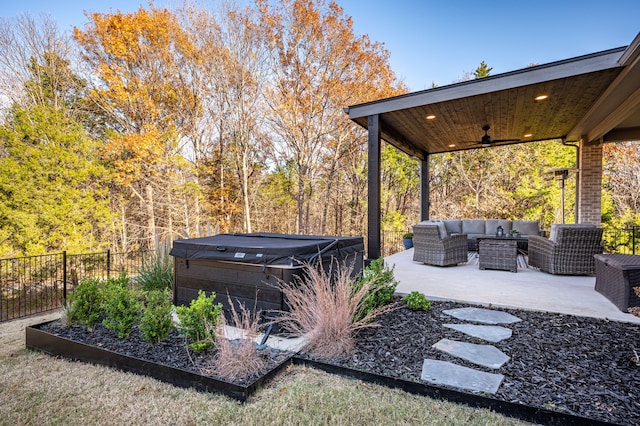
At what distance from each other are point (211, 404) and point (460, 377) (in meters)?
1.68

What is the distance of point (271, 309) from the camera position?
3.13m

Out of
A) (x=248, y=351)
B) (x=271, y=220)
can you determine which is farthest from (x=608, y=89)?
(x=271, y=220)

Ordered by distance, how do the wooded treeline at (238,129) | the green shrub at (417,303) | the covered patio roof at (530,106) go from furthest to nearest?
the wooded treeline at (238,129) → the covered patio roof at (530,106) → the green shrub at (417,303)

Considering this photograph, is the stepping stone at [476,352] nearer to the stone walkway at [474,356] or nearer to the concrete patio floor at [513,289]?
the stone walkway at [474,356]

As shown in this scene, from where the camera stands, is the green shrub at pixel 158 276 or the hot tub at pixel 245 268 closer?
the hot tub at pixel 245 268

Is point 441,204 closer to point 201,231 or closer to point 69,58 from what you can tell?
point 201,231

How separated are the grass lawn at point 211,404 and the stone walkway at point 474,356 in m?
0.24

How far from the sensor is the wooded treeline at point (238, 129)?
911 centimetres

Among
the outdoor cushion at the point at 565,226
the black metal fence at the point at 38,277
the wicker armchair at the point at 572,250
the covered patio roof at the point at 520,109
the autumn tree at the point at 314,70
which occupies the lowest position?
the black metal fence at the point at 38,277

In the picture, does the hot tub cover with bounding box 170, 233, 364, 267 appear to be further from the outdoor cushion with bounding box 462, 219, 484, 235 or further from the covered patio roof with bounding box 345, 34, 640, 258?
the outdoor cushion with bounding box 462, 219, 484, 235

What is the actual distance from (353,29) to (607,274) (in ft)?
31.8

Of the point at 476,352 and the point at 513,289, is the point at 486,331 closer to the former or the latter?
the point at 476,352

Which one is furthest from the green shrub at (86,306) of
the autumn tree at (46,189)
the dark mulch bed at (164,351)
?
the autumn tree at (46,189)

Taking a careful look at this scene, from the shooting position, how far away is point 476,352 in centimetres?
261
